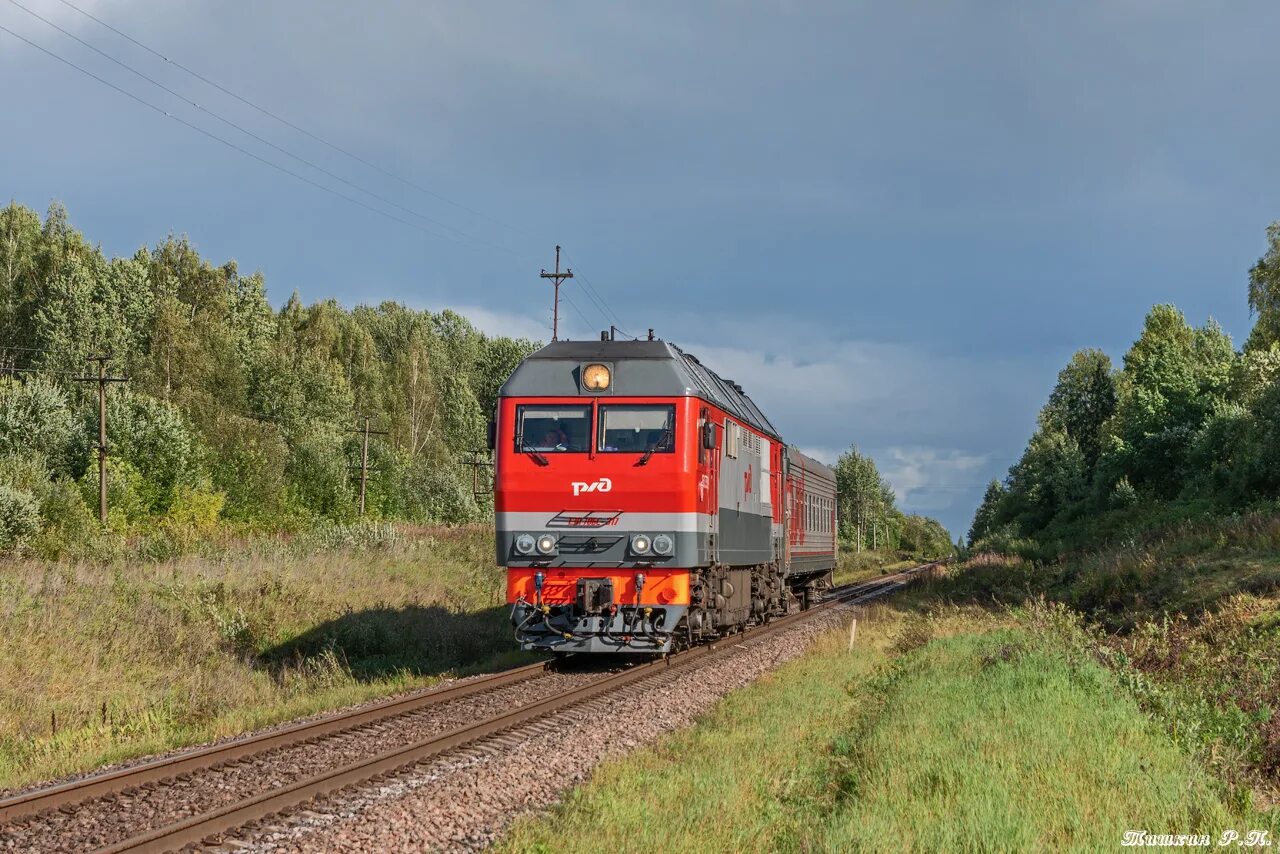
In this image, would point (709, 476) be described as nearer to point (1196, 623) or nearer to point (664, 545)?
point (664, 545)

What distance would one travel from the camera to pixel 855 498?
330 ft

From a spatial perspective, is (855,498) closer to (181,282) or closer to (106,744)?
(181,282)

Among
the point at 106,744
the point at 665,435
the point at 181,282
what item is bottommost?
the point at 106,744

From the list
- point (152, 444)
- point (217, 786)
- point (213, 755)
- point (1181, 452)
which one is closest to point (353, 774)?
point (217, 786)

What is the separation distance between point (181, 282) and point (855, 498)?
212ft

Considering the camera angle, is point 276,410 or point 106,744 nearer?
point 106,744

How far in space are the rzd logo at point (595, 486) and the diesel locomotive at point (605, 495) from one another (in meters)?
0.01

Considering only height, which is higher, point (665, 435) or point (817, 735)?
point (665, 435)

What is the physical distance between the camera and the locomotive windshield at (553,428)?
14.4 m

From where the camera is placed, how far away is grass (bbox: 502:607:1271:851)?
6391 millimetres

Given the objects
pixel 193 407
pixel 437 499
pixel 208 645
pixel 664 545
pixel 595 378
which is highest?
pixel 193 407

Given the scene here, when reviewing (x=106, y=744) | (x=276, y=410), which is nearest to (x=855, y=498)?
(x=276, y=410)

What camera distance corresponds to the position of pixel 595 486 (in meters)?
14.2

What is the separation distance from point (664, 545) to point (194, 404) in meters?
45.7
